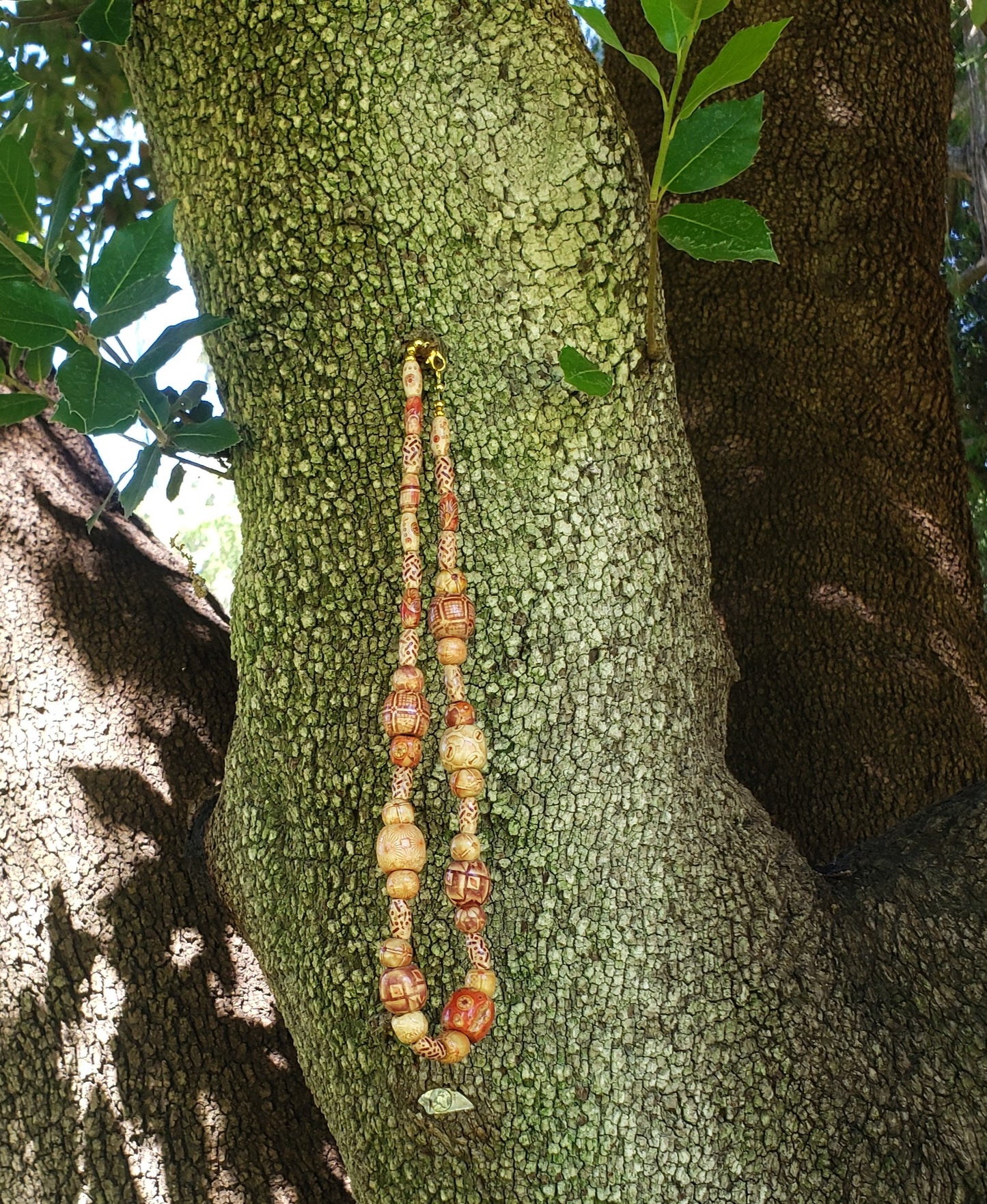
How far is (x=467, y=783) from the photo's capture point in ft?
4.12

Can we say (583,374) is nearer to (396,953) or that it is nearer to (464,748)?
(464,748)

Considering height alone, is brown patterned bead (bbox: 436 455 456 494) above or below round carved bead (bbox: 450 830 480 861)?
above

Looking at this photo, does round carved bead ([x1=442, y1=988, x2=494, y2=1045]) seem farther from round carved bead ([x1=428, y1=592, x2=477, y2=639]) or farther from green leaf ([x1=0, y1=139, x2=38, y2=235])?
green leaf ([x1=0, y1=139, x2=38, y2=235])

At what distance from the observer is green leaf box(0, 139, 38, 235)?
4.54 feet

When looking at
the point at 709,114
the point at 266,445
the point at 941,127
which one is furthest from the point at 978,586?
the point at 266,445

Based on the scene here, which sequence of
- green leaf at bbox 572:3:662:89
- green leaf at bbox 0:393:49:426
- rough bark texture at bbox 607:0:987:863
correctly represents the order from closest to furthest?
green leaf at bbox 572:3:662:89
green leaf at bbox 0:393:49:426
rough bark texture at bbox 607:0:987:863

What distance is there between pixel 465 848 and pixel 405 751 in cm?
13

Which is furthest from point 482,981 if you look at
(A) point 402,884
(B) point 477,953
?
(A) point 402,884

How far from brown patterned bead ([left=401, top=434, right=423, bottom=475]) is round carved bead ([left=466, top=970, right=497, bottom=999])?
0.59 metres

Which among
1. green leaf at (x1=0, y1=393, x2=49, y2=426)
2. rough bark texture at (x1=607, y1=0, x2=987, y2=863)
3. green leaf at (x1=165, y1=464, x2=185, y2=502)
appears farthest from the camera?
rough bark texture at (x1=607, y1=0, x2=987, y2=863)

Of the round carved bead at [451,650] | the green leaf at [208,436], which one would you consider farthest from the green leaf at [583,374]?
the green leaf at [208,436]

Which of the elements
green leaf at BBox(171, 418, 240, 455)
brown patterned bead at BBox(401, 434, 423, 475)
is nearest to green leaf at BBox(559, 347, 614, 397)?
brown patterned bead at BBox(401, 434, 423, 475)

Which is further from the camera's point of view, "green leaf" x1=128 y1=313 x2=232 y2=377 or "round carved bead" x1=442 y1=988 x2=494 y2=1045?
"green leaf" x1=128 y1=313 x2=232 y2=377

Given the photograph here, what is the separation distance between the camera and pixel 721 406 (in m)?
2.12
